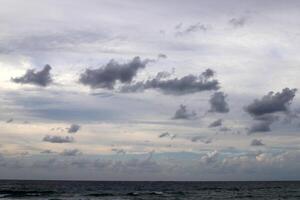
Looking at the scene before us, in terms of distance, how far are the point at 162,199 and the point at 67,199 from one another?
1721cm

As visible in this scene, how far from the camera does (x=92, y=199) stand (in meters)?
85.6

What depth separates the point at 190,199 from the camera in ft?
284

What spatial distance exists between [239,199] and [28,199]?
1488 inches

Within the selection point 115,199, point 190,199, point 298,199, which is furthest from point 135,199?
point 298,199

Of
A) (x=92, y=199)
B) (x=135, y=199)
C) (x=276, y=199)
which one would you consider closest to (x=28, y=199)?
(x=92, y=199)

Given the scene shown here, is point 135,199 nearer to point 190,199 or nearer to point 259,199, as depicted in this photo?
point 190,199

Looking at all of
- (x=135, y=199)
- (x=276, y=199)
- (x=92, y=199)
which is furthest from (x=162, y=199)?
(x=276, y=199)

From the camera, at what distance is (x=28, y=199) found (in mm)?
85312

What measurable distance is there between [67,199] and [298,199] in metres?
41.2

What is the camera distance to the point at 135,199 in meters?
85.9

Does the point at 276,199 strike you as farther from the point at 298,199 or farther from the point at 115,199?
the point at 115,199

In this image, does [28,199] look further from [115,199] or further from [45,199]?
[115,199]

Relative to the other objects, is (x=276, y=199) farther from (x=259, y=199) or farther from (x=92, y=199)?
(x=92, y=199)

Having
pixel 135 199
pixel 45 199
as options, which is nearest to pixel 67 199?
pixel 45 199
